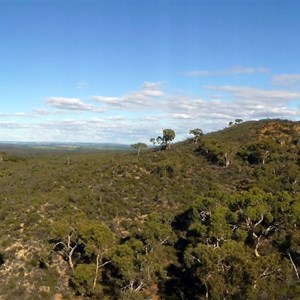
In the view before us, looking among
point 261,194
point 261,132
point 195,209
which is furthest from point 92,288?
point 261,132

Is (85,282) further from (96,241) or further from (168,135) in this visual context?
(168,135)

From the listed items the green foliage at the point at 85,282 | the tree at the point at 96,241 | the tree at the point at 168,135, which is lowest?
the green foliage at the point at 85,282

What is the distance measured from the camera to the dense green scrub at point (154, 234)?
3981 cm

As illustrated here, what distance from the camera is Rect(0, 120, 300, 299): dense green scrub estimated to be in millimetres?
39812

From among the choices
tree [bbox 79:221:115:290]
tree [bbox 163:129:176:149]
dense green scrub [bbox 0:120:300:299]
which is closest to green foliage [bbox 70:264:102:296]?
dense green scrub [bbox 0:120:300:299]

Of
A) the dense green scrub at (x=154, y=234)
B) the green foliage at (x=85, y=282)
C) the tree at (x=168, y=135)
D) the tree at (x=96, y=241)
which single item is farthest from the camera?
the tree at (x=168, y=135)

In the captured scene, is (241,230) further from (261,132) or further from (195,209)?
(261,132)

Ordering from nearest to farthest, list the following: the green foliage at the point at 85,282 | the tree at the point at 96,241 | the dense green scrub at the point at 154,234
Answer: the dense green scrub at the point at 154,234 → the green foliage at the point at 85,282 → the tree at the point at 96,241

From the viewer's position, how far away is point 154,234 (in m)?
49.7

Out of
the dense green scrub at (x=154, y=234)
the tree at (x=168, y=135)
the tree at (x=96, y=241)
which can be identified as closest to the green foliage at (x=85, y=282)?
the dense green scrub at (x=154, y=234)

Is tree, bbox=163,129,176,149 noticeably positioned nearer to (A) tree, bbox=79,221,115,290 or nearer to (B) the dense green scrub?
(B) the dense green scrub

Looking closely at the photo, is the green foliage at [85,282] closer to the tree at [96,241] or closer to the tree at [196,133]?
the tree at [96,241]

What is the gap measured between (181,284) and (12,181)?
161 ft

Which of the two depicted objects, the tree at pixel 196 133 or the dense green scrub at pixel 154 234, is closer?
the dense green scrub at pixel 154 234
